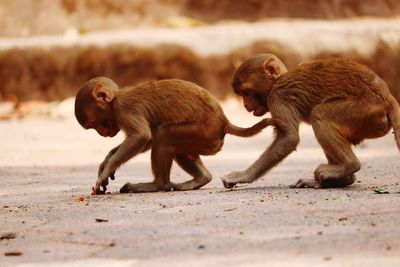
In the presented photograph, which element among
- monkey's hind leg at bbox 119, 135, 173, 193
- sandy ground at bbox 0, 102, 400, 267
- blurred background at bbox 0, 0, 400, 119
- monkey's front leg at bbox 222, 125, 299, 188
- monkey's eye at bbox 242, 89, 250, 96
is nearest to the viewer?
sandy ground at bbox 0, 102, 400, 267

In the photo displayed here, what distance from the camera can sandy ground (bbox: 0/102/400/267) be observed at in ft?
15.9

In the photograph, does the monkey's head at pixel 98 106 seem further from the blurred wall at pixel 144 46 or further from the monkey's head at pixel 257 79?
the blurred wall at pixel 144 46

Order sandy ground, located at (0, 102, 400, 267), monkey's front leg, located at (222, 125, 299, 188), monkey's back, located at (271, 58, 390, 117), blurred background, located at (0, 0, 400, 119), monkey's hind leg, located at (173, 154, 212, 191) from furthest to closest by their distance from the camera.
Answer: blurred background, located at (0, 0, 400, 119) → monkey's hind leg, located at (173, 154, 212, 191) → monkey's front leg, located at (222, 125, 299, 188) → monkey's back, located at (271, 58, 390, 117) → sandy ground, located at (0, 102, 400, 267)

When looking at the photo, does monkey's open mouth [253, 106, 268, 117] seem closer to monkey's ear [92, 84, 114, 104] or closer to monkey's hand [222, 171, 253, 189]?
monkey's hand [222, 171, 253, 189]

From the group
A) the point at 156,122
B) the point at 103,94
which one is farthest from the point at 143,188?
the point at 103,94

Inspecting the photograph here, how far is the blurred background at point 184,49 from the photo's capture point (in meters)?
21.4

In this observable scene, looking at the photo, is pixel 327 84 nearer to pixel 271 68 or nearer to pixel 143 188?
pixel 271 68

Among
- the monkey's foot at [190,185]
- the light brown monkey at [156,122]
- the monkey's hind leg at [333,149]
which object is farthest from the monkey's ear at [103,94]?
the monkey's hind leg at [333,149]

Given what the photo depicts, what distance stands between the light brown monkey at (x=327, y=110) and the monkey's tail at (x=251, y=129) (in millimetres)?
92

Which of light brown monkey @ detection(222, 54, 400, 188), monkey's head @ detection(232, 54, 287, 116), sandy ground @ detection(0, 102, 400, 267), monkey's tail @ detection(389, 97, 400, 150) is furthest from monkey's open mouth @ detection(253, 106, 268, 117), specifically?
monkey's tail @ detection(389, 97, 400, 150)

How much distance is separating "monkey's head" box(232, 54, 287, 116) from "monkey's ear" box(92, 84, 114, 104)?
1191 mm

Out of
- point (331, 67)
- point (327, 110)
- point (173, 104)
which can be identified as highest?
point (331, 67)

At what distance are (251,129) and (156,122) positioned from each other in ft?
2.85

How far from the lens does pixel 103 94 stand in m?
8.19
